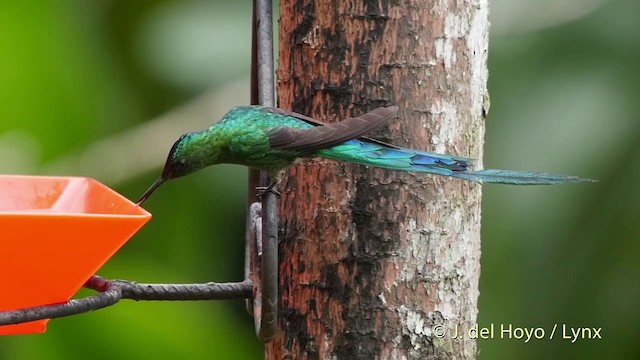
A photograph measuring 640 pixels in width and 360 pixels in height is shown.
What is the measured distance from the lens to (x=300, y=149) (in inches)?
44.7

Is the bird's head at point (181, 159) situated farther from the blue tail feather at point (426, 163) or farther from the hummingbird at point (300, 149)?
the blue tail feather at point (426, 163)

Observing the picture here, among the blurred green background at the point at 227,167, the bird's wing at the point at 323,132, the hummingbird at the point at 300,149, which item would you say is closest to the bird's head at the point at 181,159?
the hummingbird at the point at 300,149

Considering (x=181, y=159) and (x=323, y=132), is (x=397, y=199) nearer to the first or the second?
(x=323, y=132)

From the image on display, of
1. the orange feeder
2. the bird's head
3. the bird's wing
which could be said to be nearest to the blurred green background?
the bird's head

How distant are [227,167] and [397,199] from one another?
1.18 meters

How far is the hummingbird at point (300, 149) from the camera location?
3.50ft

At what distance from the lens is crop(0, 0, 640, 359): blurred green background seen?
2148 mm

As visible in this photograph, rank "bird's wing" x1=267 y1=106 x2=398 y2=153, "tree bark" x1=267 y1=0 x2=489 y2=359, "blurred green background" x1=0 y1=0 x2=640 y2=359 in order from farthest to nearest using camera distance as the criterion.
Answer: "blurred green background" x1=0 y1=0 x2=640 y2=359 < "tree bark" x1=267 y1=0 x2=489 y2=359 < "bird's wing" x1=267 y1=106 x2=398 y2=153

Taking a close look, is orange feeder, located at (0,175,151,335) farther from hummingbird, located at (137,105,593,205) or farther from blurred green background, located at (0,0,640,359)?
blurred green background, located at (0,0,640,359)

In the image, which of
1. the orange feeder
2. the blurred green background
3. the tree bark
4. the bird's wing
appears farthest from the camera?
the blurred green background

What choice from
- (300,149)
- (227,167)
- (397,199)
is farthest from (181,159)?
(227,167)

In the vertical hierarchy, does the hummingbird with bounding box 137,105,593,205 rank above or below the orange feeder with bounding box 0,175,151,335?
above

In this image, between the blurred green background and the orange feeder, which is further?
the blurred green background

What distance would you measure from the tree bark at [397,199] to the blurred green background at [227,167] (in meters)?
0.96
